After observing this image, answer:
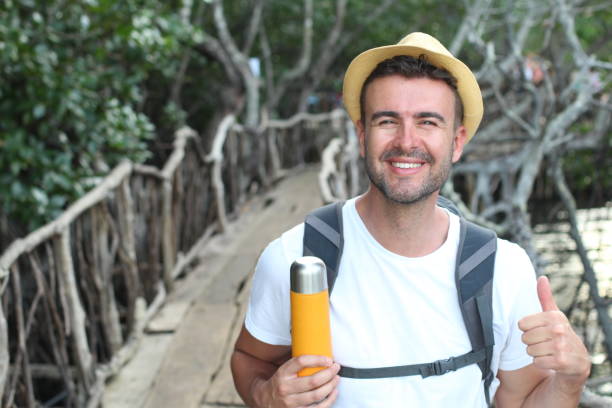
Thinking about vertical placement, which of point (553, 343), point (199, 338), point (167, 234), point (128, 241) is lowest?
point (199, 338)

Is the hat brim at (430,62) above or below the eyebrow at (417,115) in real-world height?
above

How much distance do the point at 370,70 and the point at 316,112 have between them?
15401 millimetres

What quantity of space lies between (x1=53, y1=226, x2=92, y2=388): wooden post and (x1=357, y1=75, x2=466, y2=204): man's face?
2.32 meters

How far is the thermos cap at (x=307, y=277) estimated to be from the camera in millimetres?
1217

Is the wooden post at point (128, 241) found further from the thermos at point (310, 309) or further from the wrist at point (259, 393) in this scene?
the thermos at point (310, 309)

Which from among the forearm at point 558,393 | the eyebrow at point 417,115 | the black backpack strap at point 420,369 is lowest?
the forearm at point 558,393

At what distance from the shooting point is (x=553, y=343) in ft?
4.29

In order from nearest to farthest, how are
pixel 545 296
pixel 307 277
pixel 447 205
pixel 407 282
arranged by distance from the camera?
pixel 307 277 < pixel 545 296 < pixel 407 282 < pixel 447 205

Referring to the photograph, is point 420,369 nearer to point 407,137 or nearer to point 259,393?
point 259,393

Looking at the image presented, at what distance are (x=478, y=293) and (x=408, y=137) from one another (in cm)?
38

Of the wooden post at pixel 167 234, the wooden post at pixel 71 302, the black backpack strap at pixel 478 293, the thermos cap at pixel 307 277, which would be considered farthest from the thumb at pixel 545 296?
the wooden post at pixel 167 234

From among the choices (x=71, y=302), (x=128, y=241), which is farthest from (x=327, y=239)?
(x=128, y=241)

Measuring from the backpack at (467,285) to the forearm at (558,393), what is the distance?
0.12 metres

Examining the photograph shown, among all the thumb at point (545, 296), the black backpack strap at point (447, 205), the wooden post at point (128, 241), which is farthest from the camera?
→ the wooden post at point (128, 241)
